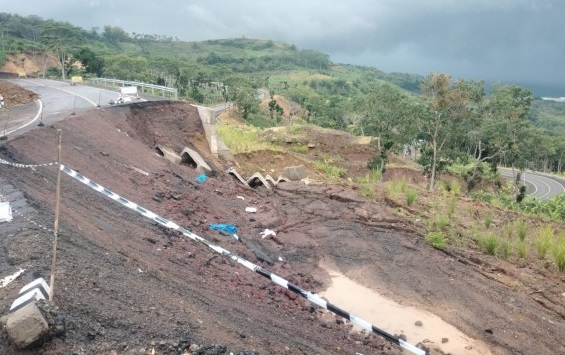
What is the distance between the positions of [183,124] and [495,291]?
16.5 metres

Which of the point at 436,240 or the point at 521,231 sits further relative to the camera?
the point at 521,231

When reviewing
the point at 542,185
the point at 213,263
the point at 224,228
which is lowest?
the point at 542,185

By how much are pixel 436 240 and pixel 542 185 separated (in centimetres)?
4815

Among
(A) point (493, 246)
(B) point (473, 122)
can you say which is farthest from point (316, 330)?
(B) point (473, 122)

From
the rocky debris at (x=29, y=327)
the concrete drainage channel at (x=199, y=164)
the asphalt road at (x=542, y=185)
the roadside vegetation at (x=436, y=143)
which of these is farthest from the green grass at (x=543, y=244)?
the asphalt road at (x=542, y=185)

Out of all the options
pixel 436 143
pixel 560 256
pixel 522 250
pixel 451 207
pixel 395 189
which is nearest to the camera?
pixel 560 256

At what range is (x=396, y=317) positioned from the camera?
37.6 ft

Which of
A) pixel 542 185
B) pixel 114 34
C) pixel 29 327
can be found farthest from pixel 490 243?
pixel 114 34

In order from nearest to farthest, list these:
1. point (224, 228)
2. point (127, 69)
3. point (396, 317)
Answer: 1. point (396, 317)
2. point (224, 228)
3. point (127, 69)

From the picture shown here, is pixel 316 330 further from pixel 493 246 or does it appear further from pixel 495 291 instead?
pixel 493 246

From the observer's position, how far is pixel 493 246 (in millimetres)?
15070

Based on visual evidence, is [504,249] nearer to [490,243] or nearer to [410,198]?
[490,243]

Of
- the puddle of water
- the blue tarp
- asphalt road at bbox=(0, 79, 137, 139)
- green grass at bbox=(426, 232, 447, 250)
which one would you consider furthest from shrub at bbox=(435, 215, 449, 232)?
asphalt road at bbox=(0, 79, 137, 139)

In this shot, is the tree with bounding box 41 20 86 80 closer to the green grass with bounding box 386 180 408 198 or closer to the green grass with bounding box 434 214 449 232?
the green grass with bounding box 386 180 408 198
